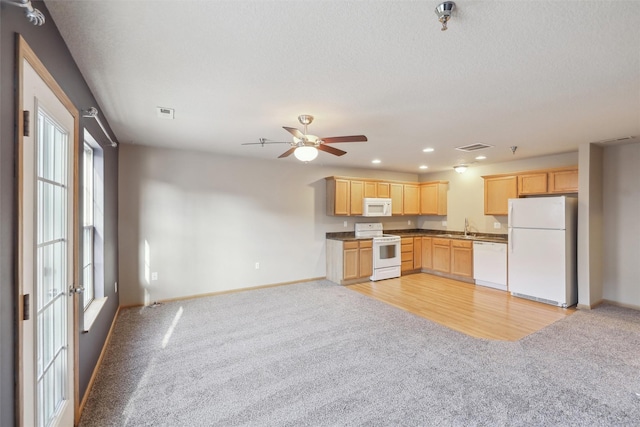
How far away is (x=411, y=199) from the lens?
22.6 ft

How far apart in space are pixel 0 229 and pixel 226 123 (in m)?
2.41

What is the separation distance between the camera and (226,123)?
319 centimetres

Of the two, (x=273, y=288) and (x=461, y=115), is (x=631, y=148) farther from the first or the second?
(x=273, y=288)

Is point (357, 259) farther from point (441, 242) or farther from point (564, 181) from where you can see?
point (564, 181)

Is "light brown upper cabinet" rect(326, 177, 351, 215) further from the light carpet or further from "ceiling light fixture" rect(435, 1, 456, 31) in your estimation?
"ceiling light fixture" rect(435, 1, 456, 31)

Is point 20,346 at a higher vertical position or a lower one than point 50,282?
lower

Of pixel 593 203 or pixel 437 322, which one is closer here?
pixel 437 322

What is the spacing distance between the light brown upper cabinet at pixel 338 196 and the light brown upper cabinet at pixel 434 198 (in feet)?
7.41

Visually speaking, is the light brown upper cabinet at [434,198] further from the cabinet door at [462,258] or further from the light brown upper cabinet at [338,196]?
the light brown upper cabinet at [338,196]

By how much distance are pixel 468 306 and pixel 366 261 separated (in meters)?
2.04

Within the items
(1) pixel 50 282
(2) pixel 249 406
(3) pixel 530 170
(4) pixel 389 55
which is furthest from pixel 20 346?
(3) pixel 530 170

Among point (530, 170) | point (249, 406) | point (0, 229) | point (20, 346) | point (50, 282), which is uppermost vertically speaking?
point (530, 170)

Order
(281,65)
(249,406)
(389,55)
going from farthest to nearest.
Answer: (249,406), (281,65), (389,55)

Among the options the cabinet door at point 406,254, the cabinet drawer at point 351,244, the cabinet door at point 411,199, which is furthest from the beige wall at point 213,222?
the cabinet door at point 411,199
